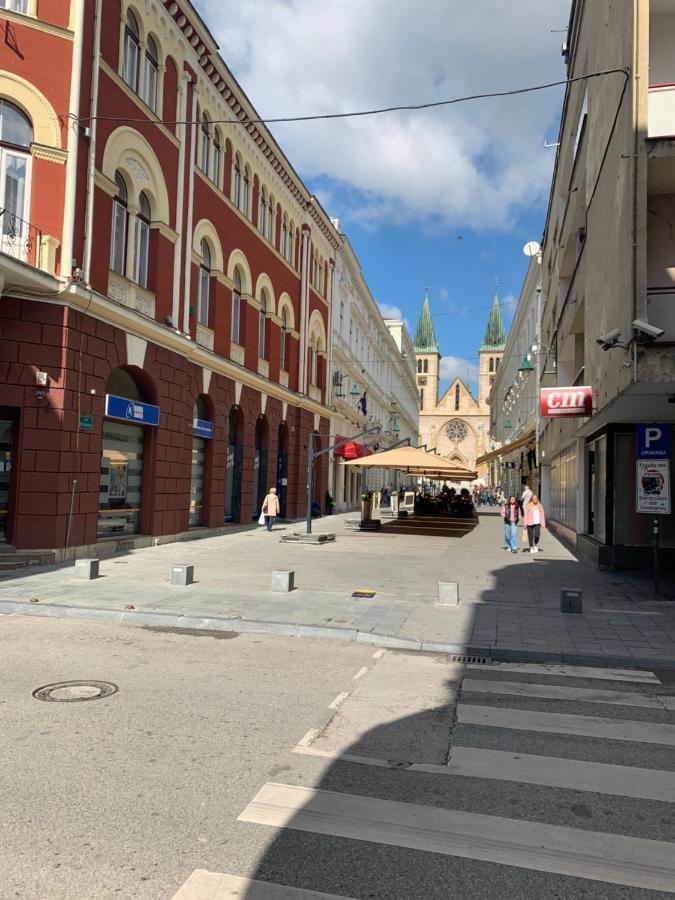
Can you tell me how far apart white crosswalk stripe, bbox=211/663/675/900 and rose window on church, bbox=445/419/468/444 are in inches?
3988

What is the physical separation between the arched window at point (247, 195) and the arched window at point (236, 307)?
7.80 feet

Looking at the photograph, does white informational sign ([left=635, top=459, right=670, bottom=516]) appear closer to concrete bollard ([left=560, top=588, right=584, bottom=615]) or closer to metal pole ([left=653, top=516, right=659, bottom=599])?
metal pole ([left=653, top=516, right=659, bottom=599])

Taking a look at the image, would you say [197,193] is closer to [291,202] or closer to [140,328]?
[140,328]

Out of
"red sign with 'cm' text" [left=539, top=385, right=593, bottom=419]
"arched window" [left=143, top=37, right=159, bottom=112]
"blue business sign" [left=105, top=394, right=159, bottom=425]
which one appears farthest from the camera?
"arched window" [left=143, top=37, right=159, bottom=112]

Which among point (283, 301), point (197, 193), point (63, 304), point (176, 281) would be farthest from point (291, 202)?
point (63, 304)

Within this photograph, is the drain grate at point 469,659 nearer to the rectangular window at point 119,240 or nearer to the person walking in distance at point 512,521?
the person walking in distance at point 512,521

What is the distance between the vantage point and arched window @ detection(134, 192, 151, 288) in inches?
679

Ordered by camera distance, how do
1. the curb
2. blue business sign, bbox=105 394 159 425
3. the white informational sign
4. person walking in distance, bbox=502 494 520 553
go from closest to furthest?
1. the curb
2. the white informational sign
3. blue business sign, bbox=105 394 159 425
4. person walking in distance, bbox=502 494 520 553

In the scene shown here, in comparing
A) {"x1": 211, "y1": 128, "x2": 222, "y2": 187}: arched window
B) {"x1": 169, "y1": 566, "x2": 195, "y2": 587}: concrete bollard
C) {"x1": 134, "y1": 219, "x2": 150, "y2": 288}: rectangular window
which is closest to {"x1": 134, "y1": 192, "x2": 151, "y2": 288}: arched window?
{"x1": 134, "y1": 219, "x2": 150, "y2": 288}: rectangular window

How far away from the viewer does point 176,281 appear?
18.9 meters

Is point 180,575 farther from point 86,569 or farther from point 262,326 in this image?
point 262,326

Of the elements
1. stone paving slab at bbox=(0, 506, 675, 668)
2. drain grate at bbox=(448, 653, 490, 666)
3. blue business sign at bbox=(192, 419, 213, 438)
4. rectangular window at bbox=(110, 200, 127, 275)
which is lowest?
drain grate at bbox=(448, 653, 490, 666)

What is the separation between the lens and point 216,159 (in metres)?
22.1

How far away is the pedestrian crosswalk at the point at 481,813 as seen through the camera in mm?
3143
